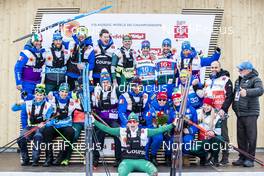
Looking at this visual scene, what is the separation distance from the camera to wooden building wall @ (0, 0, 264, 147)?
1112cm

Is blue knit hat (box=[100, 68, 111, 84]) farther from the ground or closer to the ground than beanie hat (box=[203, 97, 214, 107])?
farther from the ground

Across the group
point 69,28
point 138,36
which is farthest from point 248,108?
point 69,28

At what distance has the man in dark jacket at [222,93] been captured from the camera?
8.44 metres

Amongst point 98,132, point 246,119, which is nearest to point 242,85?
point 246,119

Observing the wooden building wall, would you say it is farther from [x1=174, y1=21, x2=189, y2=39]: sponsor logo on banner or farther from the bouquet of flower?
the bouquet of flower

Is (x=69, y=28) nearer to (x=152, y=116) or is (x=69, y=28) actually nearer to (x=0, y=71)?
(x=0, y=71)

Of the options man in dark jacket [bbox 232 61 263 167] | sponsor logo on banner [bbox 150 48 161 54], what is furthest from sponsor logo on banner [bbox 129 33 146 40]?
man in dark jacket [bbox 232 61 263 167]

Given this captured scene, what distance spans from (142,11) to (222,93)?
11.7 feet

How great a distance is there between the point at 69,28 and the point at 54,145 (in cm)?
279

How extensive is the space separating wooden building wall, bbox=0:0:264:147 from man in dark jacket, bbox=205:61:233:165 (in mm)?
2637

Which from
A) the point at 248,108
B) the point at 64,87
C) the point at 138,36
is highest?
the point at 138,36

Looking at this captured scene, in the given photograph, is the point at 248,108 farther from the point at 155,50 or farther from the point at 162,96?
the point at 155,50

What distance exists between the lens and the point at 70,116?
27.8ft

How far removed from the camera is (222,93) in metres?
8.46
